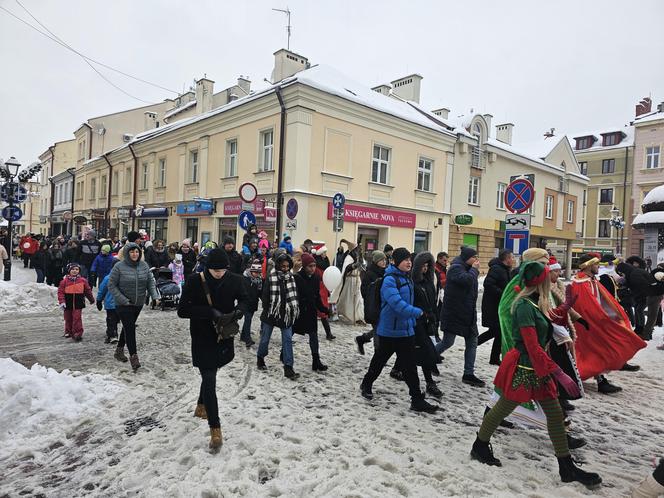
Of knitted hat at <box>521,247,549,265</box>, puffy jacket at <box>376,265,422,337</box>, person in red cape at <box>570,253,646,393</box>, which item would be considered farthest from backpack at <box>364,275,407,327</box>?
person in red cape at <box>570,253,646,393</box>

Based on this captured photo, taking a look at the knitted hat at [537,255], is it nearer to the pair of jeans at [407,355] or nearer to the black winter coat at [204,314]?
the pair of jeans at [407,355]

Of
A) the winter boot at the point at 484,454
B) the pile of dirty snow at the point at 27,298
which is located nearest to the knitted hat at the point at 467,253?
the winter boot at the point at 484,454

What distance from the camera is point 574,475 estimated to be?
3371 millimetres

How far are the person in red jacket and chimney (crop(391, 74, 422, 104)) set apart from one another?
24550 mm

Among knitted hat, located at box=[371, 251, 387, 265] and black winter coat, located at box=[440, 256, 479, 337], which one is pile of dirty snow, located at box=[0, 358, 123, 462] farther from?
black winter coat, located at box=[440, 256, 479, 337]

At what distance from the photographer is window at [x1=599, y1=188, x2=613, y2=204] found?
46.0m

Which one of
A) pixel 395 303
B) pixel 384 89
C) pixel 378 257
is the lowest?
pixel 395 303

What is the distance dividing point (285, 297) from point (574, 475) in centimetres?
357

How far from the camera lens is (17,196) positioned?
16.0m

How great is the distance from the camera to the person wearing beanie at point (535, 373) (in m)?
3.35

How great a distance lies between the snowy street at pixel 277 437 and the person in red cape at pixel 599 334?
425 mm

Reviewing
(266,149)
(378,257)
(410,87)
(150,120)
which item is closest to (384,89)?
(410,87)

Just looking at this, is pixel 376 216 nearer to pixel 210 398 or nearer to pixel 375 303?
pixel 375 303

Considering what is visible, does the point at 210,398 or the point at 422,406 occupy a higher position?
the point at 210,398
